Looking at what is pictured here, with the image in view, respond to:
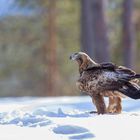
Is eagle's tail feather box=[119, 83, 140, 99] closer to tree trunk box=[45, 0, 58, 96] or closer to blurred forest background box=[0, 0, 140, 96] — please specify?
blurred forest background box=[0, 0, 140, 96]

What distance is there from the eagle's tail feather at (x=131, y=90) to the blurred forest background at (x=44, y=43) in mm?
10529

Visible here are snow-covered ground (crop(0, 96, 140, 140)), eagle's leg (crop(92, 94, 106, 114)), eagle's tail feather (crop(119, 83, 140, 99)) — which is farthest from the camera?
eagle's leg (crop(92, 94, 106, 114))

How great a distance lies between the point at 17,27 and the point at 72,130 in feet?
39.0

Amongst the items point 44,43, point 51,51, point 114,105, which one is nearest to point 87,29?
point 51,51

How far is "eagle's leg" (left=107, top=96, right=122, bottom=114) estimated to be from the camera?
243 cm

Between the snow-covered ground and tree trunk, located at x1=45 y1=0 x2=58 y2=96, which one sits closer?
the snow-covered ground

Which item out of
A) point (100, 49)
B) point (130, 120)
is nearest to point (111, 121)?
point (130, 120)

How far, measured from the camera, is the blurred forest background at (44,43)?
43.6ft

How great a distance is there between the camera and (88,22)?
9172mm

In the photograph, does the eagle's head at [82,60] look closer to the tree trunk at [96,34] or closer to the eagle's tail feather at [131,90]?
the eagle's tail feather at [131,90]

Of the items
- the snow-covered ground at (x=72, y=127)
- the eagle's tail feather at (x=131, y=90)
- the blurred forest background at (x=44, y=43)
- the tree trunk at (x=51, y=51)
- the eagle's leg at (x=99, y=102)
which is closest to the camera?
the snow-covered ground at (x=72, y=127)

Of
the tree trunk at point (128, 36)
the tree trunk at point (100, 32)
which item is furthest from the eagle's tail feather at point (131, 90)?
the tree trunk at point (128, 36)

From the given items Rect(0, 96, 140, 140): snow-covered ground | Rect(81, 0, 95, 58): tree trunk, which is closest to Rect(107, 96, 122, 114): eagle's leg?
Rect(0, 96, 140, 140): snow-covered ground

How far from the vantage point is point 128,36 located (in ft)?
34.0
